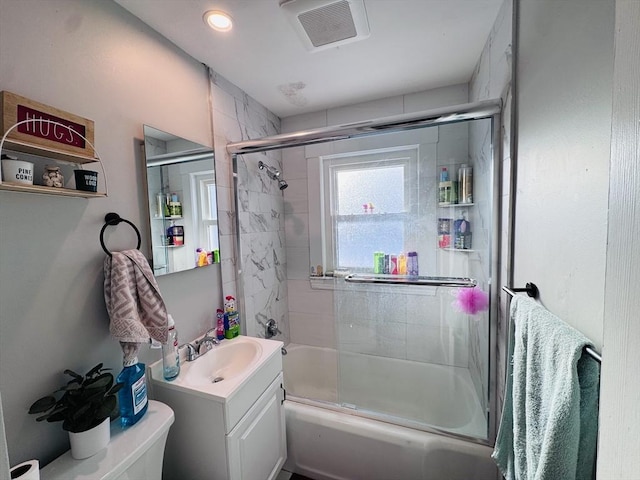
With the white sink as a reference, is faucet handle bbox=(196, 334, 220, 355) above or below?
above

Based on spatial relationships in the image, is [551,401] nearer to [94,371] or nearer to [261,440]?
[261,440]

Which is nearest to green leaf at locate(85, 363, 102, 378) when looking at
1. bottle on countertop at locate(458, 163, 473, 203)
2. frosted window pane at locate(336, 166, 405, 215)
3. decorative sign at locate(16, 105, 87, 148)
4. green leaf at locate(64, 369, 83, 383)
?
green leaf at locate(64, 369, 83, 383)

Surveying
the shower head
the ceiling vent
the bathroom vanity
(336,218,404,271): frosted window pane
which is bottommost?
the bathroom vanity

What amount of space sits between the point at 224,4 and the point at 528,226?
1560mm

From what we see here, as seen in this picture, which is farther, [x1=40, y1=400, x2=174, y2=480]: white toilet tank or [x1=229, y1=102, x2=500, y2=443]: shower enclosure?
[x1=229, y1=102, x2=500, y2=443]: shower enclosure

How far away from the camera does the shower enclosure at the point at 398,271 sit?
1.57 meters

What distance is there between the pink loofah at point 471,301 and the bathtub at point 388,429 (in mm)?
504

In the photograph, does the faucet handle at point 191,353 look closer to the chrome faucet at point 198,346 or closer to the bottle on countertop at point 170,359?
the chrome faucet at point 198,346

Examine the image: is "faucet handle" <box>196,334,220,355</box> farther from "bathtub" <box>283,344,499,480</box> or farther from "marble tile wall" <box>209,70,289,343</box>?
"bathtub" <box>283,344,499,480</box>

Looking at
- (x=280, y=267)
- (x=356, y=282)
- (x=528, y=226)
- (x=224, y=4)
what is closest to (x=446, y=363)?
(x=356, y=282)

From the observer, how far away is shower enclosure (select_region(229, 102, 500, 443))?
1.57 metres

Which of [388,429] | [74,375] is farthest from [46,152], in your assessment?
[388,429]

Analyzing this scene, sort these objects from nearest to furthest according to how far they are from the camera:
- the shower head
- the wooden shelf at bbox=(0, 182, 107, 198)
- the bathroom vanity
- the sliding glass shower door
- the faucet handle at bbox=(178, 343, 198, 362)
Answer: the wooden shelf at bbox=(0, 182, 107, 198) → the bathroom vanity → the faucet handle at bbox=(178, 343, 198, 362) → the sliding glass shower door → the shower head

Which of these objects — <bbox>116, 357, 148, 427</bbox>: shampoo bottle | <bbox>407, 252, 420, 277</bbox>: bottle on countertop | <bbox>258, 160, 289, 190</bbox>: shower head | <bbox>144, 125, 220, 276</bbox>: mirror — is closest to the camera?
<bbox>116, 357, 148, 427</bbox>: shampoo bottle
